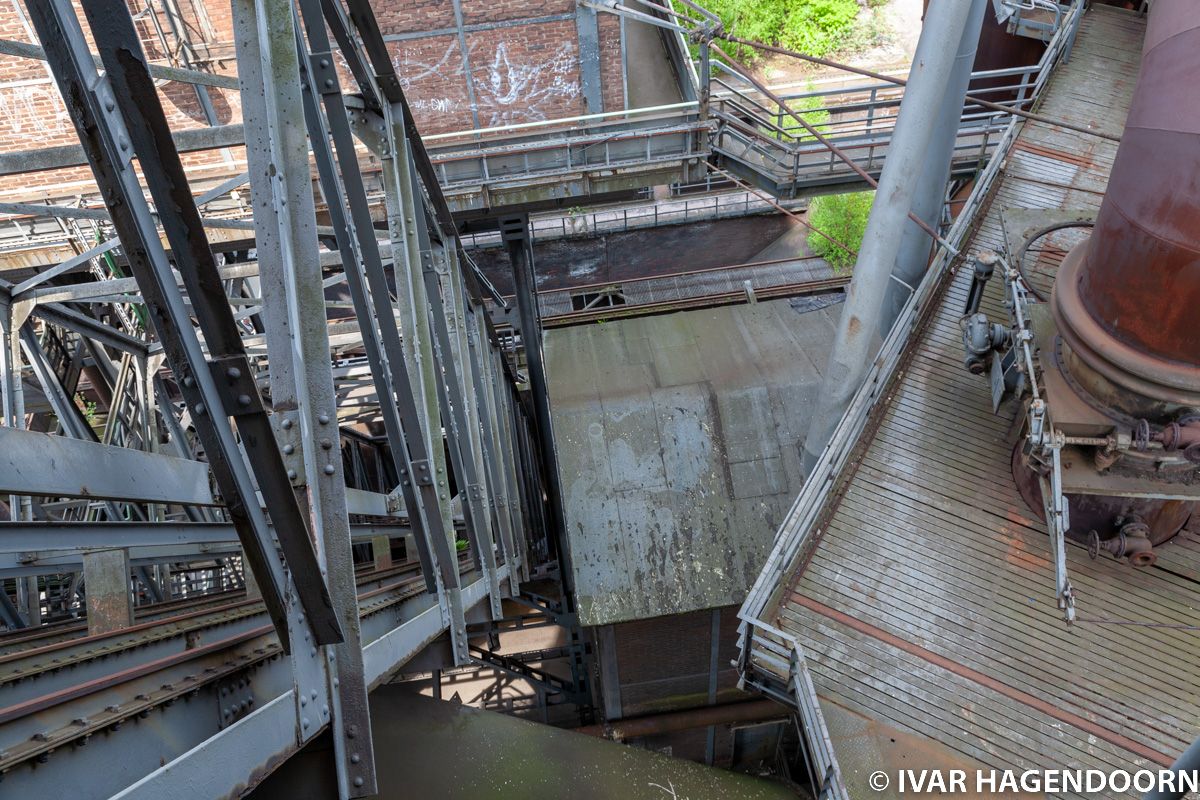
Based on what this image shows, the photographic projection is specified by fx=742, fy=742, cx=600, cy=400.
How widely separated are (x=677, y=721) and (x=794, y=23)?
19.7 meters

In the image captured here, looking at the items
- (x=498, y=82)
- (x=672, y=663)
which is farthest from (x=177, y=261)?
(x=498, y=82)

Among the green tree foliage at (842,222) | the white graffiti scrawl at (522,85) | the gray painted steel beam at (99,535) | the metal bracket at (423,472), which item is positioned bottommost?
the gray painted steel beam at (99,535)

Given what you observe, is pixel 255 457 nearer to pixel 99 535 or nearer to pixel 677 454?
pixel 99 535

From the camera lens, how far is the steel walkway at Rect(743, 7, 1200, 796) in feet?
20.2

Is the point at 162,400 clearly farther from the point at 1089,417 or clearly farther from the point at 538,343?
the point at 1089,417

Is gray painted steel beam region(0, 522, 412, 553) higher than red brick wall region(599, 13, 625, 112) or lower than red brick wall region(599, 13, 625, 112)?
lower

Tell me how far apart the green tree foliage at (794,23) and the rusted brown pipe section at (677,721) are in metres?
17.7

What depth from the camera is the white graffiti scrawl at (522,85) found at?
11.9 m

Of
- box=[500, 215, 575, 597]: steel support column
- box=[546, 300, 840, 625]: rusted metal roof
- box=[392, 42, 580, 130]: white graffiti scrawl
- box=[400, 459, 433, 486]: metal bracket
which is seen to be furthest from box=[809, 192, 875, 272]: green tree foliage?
box=[400, 459, 433, 486]: metal bracket

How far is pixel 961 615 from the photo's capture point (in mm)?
6828

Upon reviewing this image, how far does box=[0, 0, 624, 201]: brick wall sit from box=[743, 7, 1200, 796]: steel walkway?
7.28m

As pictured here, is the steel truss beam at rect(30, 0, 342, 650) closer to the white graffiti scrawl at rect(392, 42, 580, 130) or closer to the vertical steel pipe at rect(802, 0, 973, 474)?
the vertical steel pipe at rect(802, 0, 973, 474)

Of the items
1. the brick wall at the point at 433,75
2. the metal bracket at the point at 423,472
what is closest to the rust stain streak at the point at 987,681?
the metal bracket at the point at 423,472

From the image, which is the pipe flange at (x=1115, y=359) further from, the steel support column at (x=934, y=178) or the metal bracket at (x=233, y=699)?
the metal bracket at (x=233, y=699)
